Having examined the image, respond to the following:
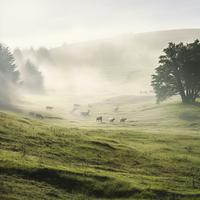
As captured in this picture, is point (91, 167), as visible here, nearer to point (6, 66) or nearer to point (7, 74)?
point (6, 66)

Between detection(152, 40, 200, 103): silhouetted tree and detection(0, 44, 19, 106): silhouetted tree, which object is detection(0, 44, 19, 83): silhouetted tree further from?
detection(152, 40, 200, 103): silhouetted tree

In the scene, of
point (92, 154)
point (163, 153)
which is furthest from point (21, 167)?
point (163, 153)

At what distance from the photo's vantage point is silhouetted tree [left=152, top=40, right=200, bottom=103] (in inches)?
4368

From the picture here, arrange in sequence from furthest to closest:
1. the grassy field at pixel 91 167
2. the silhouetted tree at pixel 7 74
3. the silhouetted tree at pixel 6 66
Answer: the silhouetted tree at pixel 6 66 < the silhouetted tree at pixel 7 74 < the grassy field at pixel 91 167

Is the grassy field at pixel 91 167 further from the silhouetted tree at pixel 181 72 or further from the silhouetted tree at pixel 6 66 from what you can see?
the silhouetted tree at pixel 6 66

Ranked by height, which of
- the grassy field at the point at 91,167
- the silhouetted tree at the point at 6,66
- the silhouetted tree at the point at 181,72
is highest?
the silhouetted tree at the point at 6,66

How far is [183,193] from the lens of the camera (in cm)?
3562

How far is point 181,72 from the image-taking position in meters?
112

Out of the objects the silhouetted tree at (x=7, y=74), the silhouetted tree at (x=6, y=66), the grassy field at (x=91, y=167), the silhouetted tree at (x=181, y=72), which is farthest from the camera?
the silhouetted tree at (x=6, y=66)

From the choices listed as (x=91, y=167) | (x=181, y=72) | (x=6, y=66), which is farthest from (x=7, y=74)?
(x=91, y=167)

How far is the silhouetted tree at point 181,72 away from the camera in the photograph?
4368 inches

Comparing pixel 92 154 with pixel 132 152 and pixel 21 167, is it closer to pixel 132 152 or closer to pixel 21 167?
A: pixel 132 152

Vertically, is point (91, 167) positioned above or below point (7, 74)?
below

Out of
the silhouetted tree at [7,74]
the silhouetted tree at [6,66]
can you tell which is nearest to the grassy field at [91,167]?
the silhouetted tree at [7,74]
